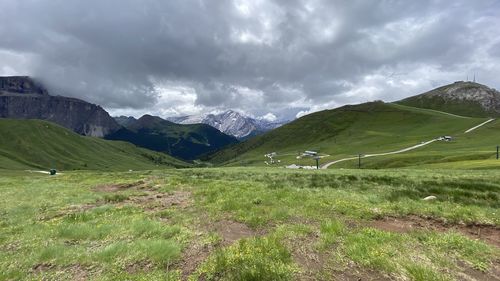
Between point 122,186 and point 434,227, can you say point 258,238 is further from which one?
point 122,186

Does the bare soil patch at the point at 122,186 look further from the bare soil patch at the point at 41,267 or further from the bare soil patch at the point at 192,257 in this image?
the bare soil patch at the point at 192,257

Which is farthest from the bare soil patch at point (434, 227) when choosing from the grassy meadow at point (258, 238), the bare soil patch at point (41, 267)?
the bare soil patch at point (41, 267)

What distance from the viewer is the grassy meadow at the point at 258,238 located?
36.3 ft

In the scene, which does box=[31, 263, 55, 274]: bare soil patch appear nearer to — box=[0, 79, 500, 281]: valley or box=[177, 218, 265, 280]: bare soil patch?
box=[0, 79, 500, 281]: valley

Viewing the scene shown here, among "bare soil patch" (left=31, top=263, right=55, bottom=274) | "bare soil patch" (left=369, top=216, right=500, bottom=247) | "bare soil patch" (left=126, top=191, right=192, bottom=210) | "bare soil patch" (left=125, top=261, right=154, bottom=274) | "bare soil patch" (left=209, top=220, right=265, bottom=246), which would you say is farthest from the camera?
"bare soil patch" (left=126, top=191, right=192, bottom=210)

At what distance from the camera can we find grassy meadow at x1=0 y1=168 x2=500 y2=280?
11062 mm

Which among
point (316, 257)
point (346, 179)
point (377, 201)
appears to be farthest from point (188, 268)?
point (346, 179)

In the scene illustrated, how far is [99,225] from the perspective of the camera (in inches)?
663

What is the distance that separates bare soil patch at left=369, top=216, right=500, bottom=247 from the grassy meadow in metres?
0.05

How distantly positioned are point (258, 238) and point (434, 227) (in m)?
9.51

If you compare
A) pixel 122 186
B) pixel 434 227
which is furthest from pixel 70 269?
pixel 122 186

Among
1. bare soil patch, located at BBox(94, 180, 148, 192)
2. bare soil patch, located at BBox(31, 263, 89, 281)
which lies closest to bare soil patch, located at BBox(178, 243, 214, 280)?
bare soil patch, located at BBox(31, 263, 89, 281)

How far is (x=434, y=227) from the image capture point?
16.7 m

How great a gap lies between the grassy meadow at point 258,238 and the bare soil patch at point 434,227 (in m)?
0.05
